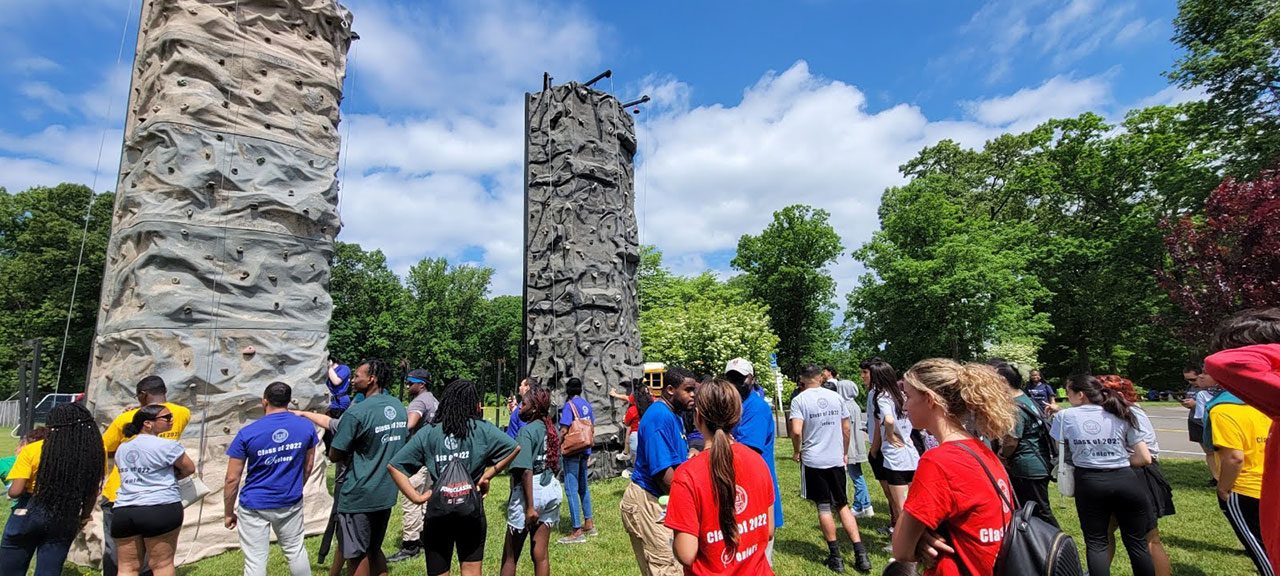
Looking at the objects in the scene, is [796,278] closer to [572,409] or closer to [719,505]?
[572,409]

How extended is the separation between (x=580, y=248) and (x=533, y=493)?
684cm

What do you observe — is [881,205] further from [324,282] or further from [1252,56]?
[324,282]

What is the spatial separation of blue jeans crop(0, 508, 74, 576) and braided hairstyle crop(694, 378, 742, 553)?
14.4 feet

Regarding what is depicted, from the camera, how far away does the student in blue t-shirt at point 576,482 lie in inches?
262

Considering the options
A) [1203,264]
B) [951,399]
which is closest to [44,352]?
[951,399]

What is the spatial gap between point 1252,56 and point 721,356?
1921 centimetres

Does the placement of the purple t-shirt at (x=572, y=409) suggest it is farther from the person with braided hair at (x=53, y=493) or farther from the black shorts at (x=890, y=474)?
the person with braided hair at (x=53, y=493)

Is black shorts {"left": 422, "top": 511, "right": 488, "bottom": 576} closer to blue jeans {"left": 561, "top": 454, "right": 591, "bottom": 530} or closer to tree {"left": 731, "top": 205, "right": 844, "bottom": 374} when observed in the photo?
blue jeans {"left": 561, "top": 454, "right": 591, "bottom": 530}

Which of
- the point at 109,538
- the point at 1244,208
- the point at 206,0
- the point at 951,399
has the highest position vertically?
the point at 206,0

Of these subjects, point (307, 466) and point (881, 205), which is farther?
point (881, 205)

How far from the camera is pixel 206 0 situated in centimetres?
735

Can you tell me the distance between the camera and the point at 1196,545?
593cm

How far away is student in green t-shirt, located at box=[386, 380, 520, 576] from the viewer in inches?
152

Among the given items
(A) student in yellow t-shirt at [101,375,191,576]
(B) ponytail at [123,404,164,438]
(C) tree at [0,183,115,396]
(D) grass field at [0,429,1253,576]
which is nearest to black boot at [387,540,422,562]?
(D) grass field at [0,429,1253,576]
